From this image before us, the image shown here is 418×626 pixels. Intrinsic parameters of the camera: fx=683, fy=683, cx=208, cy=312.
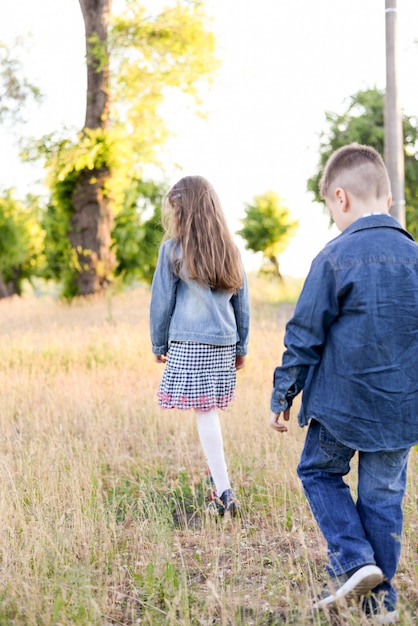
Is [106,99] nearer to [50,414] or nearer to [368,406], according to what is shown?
[50,414]

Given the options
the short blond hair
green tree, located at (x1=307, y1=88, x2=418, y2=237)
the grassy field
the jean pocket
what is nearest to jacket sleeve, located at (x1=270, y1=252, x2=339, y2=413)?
the jean pocket

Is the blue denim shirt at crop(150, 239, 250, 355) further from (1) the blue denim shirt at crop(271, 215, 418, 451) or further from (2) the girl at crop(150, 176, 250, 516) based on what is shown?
(1) the blue denim shirt at crop(271, 215, 418, 451)

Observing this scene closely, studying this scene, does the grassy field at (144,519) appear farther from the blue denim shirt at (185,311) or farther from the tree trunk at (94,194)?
the tree trunk at (94,194)

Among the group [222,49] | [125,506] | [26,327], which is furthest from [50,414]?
[222,49]

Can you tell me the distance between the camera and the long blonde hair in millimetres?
4094

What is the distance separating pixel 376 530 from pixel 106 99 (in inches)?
631

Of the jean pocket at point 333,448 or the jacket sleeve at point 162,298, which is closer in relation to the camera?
the jean pocket at point 333,448

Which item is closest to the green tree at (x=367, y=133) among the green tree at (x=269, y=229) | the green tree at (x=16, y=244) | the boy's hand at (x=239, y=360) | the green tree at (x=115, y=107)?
the green tree at (x=115, y=107)

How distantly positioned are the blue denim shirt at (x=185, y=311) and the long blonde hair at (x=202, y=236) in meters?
0.06

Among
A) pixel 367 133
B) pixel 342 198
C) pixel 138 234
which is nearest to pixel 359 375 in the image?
pixel 342 198

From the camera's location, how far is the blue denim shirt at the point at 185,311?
163 inches

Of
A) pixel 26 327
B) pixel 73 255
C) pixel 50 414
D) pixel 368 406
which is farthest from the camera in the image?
pixel 73 255

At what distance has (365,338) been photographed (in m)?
2.79

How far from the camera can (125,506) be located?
4.48m
